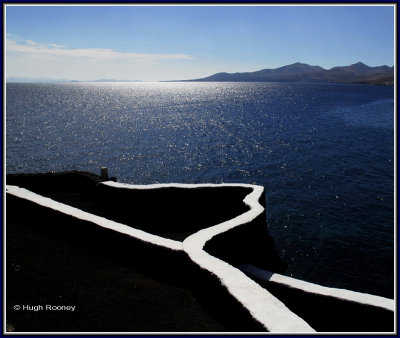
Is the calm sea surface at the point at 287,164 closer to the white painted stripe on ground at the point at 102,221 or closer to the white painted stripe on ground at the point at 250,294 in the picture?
the white painted stripe on ground at the point at 250,294

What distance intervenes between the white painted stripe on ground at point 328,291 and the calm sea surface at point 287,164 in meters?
8.78

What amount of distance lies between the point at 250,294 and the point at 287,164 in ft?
113

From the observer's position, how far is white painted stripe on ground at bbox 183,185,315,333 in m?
5.66

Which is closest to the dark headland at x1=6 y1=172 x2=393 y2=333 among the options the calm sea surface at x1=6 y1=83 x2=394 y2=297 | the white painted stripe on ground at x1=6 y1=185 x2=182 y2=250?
the white painted stripe on ground at x1=6 y1=185 x2=182 y2=250

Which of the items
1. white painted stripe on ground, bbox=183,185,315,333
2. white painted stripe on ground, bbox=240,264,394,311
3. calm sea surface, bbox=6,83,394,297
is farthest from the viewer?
calm sea surface, bbox=6,83,394,297

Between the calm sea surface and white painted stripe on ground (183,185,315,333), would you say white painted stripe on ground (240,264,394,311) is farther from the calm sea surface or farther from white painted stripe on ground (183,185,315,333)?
the calm sea surface

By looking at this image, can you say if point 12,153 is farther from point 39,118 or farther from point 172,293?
point 172,293

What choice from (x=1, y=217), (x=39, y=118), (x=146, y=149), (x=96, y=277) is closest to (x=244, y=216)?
(x=96, y=277)

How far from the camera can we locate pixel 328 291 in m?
9.70

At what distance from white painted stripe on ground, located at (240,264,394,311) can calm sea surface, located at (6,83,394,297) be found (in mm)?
8777

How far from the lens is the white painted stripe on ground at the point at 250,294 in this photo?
18.6 ft

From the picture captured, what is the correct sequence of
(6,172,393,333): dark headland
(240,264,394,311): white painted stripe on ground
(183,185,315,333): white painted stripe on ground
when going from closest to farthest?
1. (183,185,315,333): white painted stripe on ground
2. (6,172,393,333): dark headland
3. (240,264,394,311): white painted stripe on ground

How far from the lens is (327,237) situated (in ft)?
74.1

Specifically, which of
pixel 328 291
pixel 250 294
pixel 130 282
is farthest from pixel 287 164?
pixel 250 294
